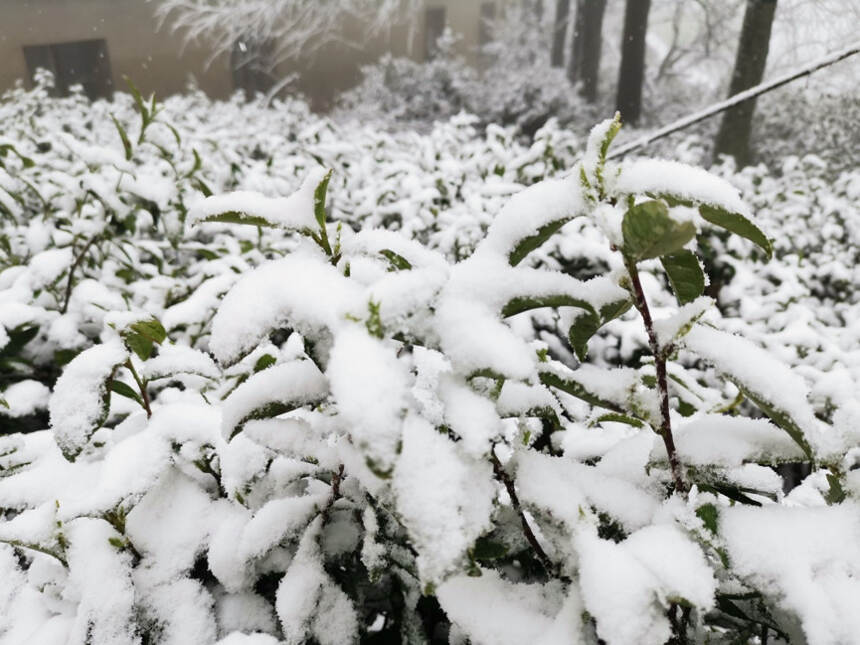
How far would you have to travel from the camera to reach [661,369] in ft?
1.94

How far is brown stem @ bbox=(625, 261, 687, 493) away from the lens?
551 millimetres

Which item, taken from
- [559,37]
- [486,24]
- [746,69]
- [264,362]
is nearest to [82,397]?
[264,362]

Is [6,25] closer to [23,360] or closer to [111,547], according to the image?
[23,360]

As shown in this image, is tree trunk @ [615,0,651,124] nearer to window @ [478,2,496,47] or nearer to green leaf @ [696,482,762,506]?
window @ [478,2,496,47]

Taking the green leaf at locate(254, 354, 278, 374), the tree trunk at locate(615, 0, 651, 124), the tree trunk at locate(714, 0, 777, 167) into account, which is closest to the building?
the tree trunk at locate(615, 0, 651, 124)

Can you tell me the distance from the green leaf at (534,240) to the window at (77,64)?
43.5ft

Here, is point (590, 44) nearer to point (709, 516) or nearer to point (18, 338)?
point (18, 338)

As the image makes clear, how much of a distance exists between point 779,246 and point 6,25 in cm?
1233

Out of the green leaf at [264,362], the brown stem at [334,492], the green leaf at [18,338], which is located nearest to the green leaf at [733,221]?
the brown stem at [334,492]

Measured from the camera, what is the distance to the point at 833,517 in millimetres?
582

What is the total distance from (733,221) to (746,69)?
756 cm

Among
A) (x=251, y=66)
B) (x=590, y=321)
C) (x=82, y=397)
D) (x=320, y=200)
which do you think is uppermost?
(x=320, y=200)

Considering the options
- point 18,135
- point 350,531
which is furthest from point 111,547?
point 18,135

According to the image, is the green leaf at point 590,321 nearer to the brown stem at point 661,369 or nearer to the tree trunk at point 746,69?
the brown stem at point 661,369
